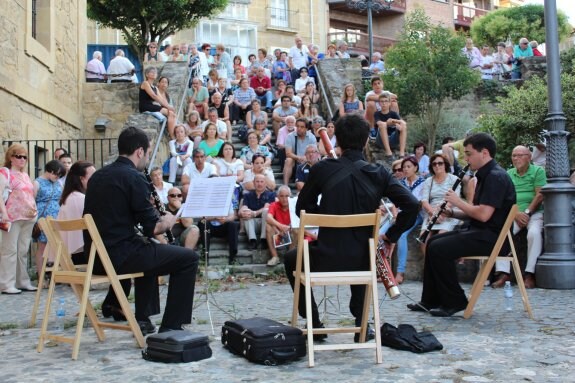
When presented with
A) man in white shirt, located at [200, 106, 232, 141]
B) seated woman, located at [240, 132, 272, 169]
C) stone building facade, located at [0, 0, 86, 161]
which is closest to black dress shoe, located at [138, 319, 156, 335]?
stone building facade, located at [0, 0, 86, 161]

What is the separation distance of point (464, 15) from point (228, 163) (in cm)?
4170

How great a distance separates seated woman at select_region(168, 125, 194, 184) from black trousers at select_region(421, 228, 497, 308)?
22.4ft

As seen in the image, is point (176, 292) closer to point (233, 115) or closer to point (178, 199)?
point (178, 199)

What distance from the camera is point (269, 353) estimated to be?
487cm

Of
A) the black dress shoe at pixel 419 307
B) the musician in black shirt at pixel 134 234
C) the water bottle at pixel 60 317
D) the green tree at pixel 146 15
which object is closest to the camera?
the musician in black shirt at pixel 134 234

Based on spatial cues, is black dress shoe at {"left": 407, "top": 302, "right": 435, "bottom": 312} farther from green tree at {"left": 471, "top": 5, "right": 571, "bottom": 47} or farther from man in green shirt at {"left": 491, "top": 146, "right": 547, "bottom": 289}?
green tree at {"left": 471, "top": 5, "right": 571, "bottom": 47}

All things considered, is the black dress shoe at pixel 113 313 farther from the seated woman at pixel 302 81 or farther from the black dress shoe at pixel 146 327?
the seated woman at pixel 302 81

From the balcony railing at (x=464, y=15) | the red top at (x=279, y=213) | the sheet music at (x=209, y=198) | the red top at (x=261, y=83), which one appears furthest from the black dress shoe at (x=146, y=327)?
the balcony railing at (x=464, y=15)

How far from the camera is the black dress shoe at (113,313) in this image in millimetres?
6712

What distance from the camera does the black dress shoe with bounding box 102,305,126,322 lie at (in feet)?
22.0

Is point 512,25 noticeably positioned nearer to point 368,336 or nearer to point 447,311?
point 447,311

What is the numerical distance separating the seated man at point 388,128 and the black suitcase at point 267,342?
26.9 feet

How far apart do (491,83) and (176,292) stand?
17.1 m

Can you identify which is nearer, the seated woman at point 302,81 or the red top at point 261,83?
the seated woman at point 302,81
